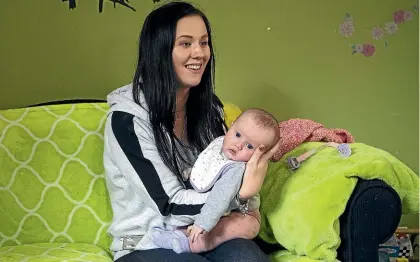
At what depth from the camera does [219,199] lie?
1583 mm

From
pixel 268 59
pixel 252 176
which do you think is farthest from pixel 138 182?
pixel 268 59

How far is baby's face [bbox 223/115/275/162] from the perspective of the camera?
1.62 m

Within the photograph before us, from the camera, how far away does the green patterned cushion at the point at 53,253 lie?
5.87ft

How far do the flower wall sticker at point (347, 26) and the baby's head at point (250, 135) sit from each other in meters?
1.18

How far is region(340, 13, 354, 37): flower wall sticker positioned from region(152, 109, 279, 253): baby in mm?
1176

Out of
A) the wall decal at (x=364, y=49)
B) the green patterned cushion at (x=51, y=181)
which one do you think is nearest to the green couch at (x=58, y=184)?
the green patterned cushion at (x=51, y=181)

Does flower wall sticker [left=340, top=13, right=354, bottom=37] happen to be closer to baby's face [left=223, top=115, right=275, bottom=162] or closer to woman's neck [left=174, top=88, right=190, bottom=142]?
woman's neck [left=174, top=88, right=190, bottom=142]

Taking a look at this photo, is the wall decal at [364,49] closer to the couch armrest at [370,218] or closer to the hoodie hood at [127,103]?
the couch armrest at [370,218]

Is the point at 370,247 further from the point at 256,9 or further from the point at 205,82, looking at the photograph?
the point at 256,9

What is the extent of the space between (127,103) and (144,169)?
0.21 meters

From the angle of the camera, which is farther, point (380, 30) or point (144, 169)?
point (380, 30)

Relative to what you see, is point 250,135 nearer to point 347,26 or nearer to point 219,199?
point 219,199

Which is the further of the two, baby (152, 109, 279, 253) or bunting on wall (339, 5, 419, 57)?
bunting on wall (339, 5, 419, 57)

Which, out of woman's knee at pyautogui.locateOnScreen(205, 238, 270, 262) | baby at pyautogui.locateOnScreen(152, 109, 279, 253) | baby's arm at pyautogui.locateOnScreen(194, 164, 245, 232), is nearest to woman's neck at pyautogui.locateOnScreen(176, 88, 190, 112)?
baby at pyautogui.locateOnScreen(152, 109, 279, 253)
